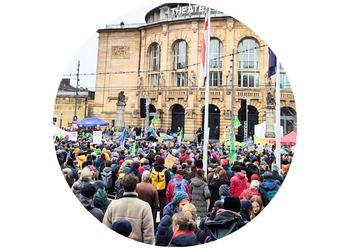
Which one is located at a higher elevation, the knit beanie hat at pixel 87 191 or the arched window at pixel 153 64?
the arched window at pixel 153 64

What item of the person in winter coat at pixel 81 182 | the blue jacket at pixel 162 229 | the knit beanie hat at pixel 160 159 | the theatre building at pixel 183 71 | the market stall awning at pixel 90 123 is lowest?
the blue jacket at pixel 162 229

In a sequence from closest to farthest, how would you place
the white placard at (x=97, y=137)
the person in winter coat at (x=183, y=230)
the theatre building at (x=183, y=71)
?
the person in winter coat at (x=183, y=230) < the white placard at (x=97, y=137) < the theatre building at (x=183, y=71)

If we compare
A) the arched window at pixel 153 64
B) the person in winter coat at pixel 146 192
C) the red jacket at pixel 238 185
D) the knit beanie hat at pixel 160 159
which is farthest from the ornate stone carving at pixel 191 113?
the person in winter coat at pixel 146 192

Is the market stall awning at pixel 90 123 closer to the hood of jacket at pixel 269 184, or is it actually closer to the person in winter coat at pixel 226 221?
the hood of jacket at pixel 269 184

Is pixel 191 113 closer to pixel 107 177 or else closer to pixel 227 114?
pixel 227 114

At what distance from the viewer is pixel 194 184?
22.0 feet

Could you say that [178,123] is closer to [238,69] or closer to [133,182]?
[238,69]

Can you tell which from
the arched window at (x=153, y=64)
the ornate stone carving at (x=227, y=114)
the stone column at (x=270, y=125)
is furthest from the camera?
the arched window at (x=153, y=64)

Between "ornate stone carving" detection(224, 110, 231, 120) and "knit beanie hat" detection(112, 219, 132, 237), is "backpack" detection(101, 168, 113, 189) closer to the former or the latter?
"knit beanie hat" detection(112, 219, 132, 237)

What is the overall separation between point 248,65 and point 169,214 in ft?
116

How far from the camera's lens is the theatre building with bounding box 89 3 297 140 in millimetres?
35906

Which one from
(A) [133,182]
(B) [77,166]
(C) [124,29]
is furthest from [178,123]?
(A) [133,182]

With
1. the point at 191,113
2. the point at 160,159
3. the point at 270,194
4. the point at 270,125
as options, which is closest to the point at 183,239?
the point at 270,194

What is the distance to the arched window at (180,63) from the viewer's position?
38.6 m
